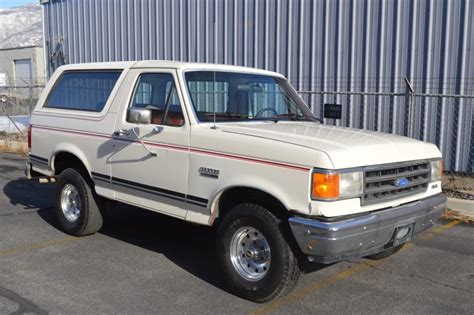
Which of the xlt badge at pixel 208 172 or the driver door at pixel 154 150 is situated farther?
the driver door at pixel 154 150

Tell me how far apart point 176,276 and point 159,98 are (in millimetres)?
1758

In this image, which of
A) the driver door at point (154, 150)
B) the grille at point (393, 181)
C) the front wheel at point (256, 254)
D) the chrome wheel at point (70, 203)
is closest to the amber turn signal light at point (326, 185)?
the grille at point (393, 181)

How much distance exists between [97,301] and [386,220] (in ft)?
8.06

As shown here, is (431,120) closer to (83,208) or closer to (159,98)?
(159,98)

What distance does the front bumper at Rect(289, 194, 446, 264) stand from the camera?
154 inches

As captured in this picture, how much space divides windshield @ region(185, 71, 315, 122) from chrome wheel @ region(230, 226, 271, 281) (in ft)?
3.80

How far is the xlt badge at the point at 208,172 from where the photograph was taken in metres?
4.62

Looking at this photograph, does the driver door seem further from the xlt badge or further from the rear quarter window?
the rear quarter window

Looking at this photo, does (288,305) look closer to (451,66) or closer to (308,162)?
(308,162)

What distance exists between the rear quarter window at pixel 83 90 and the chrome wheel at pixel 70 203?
0.98 m

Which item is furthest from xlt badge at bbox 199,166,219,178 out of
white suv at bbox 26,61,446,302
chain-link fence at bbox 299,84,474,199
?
chain-link fence at bbox 299,84,474,199

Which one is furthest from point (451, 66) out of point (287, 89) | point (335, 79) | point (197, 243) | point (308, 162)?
point (308, 162)

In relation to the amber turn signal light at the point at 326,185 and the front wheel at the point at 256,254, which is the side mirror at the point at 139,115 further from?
the amber turn signal light at the point at 326,185

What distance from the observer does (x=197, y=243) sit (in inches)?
241
